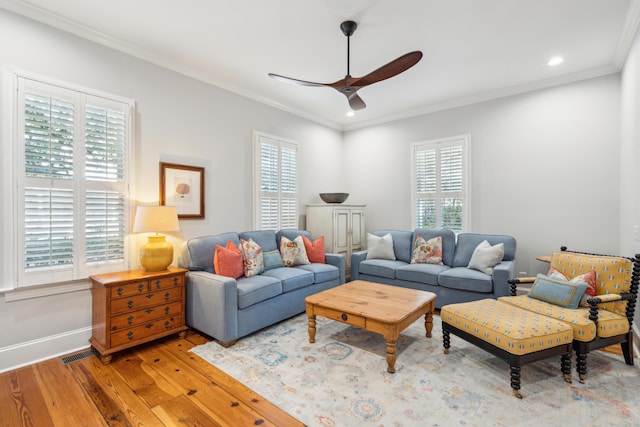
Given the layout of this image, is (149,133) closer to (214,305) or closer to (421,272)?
(214,305)

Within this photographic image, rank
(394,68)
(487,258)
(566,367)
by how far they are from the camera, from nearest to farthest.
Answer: (566,367) → (394,68) → (487,258)

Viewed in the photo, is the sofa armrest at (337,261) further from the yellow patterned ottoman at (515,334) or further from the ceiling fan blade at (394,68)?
the ceiling fan blade at (394,68)

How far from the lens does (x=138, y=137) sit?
323cm

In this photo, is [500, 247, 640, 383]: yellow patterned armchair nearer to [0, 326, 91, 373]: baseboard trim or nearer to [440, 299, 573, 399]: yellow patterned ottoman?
[440, 299, 573, 399]: yellow patterned ottoman

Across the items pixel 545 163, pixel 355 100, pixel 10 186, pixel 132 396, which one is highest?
pixel 355 100

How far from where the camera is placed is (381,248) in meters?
4.69

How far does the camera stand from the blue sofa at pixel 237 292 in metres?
2.90

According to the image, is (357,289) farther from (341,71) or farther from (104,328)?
(341,71)

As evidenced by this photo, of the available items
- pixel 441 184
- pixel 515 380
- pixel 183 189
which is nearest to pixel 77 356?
pixel 183 189

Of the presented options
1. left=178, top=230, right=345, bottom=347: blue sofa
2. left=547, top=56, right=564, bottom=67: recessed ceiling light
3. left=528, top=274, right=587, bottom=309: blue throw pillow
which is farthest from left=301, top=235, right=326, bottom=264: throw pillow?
left=547, top=56, right=564, bottom=67: recessed ceiling light

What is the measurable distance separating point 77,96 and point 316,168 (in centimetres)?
350

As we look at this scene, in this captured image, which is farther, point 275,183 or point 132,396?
point 275,183

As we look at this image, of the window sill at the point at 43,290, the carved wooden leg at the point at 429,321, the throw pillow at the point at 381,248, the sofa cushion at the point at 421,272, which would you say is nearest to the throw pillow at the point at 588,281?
the carved wooden leg at the point at 429,321

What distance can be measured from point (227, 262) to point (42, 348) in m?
1.69
